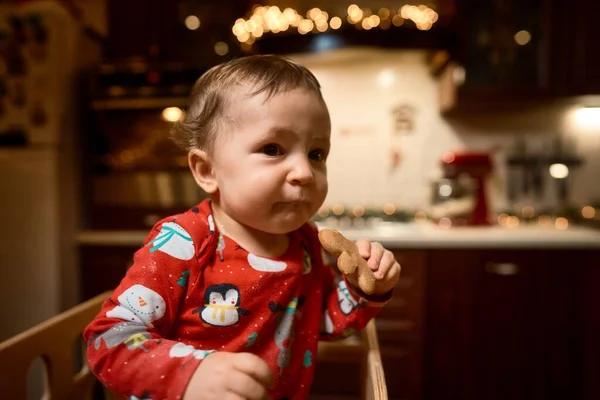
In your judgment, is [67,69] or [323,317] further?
[67,69]

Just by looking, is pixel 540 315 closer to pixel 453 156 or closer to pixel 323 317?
pixel 453 156

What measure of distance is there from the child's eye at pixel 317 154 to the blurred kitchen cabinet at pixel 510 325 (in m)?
1.10

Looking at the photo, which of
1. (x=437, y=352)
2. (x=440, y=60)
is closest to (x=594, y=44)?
(x=440, y=60)

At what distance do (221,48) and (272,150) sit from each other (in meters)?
1.43

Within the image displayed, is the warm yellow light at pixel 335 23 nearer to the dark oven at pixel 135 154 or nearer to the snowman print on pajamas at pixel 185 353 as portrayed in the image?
the dark oven at pixel 135 154

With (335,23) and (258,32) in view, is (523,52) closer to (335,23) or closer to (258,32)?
(335,23)

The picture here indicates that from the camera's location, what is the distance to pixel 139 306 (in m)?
0.53

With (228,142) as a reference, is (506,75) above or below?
above

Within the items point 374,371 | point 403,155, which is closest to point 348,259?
point 374,371

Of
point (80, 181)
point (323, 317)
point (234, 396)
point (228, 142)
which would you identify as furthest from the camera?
point (80, 181)

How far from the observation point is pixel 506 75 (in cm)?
183

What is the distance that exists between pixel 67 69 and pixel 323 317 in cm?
157

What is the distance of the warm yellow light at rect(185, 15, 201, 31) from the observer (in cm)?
192

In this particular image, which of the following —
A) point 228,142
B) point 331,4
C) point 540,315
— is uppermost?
point 331,4
